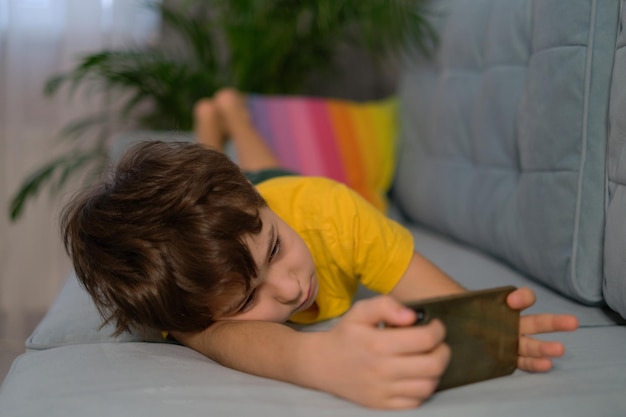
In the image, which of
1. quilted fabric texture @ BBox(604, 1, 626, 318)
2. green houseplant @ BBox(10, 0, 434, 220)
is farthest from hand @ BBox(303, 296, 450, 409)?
green houseplant @ BBox(10, 0, 434, 220)

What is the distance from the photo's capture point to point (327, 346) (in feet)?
2.59

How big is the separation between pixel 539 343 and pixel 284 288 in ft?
1.05

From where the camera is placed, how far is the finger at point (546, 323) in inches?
33.8

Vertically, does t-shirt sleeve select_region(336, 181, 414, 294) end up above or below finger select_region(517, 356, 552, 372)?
below

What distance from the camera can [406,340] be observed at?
2.37ft

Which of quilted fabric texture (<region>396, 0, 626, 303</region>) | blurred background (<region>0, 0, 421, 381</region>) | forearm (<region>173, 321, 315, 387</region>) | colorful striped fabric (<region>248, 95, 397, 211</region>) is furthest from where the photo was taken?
blurred background (<region>0, 0, 421, 381</region>)

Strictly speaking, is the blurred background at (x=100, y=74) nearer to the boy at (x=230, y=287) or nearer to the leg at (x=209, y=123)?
the leg at (x=209, y=123)

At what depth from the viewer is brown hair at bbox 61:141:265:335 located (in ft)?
3.00

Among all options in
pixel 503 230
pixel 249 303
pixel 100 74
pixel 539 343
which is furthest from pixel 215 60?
pixel 539 343

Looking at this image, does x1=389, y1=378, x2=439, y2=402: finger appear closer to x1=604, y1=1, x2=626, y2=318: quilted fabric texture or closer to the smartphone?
the smartphone

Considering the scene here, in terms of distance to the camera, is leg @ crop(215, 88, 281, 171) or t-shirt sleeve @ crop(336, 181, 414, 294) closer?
t-shirt sleeve @ crop(336, 181, 414, 294)

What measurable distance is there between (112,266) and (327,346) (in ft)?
1.04

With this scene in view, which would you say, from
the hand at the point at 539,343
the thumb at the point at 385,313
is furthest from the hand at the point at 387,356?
the hand at the point at 539,343

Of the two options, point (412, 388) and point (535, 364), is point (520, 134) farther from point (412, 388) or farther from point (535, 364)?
point (412, 388)
